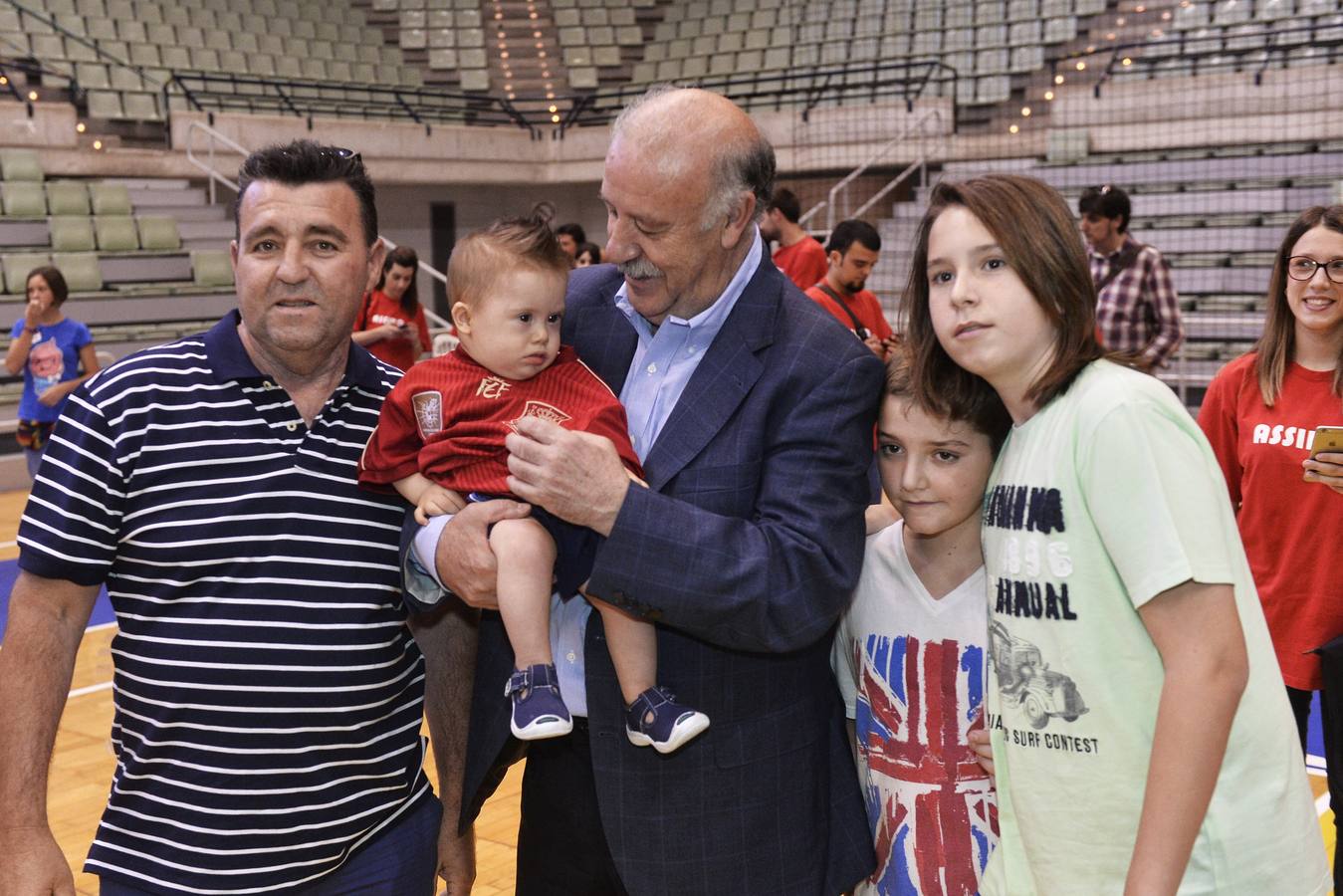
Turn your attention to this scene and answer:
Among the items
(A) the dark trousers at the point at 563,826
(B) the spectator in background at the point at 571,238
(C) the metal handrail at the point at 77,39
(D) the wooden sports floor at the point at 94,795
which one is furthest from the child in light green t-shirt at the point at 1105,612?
(C) the metal handrail at the point at 77,39

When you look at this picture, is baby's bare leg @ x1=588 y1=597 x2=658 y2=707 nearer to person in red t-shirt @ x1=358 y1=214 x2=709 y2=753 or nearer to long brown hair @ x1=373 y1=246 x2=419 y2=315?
person in red t-shirt @ x1=358 y1=214 x2=709 y2=753

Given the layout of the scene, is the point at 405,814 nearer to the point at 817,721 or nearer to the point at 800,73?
the point at 817,721

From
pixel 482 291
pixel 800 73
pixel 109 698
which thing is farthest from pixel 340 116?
pixel 482 291

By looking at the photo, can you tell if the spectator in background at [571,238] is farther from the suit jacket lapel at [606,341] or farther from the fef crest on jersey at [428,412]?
the fef crest on jersey at [428,412]

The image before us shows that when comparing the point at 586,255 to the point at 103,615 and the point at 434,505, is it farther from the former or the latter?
the point at 434,505

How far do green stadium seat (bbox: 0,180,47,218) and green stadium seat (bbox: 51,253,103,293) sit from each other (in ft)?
2.23

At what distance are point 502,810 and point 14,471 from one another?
23.6ft

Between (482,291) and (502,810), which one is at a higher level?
(482,291)

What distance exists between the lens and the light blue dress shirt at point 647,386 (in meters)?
1.93

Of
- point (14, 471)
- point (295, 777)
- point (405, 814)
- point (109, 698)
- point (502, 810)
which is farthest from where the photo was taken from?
point (14, 471)

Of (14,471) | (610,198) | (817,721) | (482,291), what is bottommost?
(14,471)

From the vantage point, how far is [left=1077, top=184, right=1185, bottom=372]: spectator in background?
19.2 feet

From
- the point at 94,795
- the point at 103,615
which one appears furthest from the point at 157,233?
the point at 94,795

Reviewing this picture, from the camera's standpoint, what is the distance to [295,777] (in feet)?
6.18
